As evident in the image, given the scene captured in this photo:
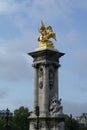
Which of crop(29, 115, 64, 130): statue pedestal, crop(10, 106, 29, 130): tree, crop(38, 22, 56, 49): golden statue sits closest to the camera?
crop(29, 115, 64, 130): statue pedestal

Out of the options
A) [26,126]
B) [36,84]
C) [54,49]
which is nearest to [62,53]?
[54,49]

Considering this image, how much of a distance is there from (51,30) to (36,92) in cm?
735

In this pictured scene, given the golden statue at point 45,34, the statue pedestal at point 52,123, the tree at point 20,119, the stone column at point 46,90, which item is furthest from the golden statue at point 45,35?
the tree at point 20,119

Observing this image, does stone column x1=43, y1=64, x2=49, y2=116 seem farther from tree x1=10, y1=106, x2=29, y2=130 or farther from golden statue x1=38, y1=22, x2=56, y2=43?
tree x1=10, y1=106, x2=29, y2=130

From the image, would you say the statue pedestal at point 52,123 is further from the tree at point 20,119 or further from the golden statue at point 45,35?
the tree at point 20,119

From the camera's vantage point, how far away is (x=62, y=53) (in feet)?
159

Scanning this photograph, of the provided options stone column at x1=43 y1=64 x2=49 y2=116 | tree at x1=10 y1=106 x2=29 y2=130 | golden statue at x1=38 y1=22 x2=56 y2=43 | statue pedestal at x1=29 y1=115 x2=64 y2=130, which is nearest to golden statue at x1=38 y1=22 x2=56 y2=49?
golden statue at x1=38 y1=22 x2=56 y2=43

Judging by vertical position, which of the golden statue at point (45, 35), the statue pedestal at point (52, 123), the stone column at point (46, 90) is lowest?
the statue pedestal at point (52, 123)

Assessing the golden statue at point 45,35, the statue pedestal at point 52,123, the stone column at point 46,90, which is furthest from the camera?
the golden statue at point 45,35

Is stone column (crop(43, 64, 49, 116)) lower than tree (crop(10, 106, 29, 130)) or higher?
lower

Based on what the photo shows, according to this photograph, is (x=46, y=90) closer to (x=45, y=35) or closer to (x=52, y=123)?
(x=52, y=123)

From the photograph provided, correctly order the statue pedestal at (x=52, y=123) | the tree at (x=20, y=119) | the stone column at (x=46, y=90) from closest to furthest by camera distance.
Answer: the statue pedestal at (x=52, y=123) < the stone column at (x=46, y=90) < the tree at (x=20, y=119)

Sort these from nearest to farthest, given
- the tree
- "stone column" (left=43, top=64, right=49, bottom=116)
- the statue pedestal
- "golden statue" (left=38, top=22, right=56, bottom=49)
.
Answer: the statue pedestal
"stone column" (left=43, top=64, right=49, bottom=116)
"golden statue" (left=38, top=22, right=56, bottom=49)
the tree

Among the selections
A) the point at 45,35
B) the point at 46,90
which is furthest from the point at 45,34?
the point at 46,90
